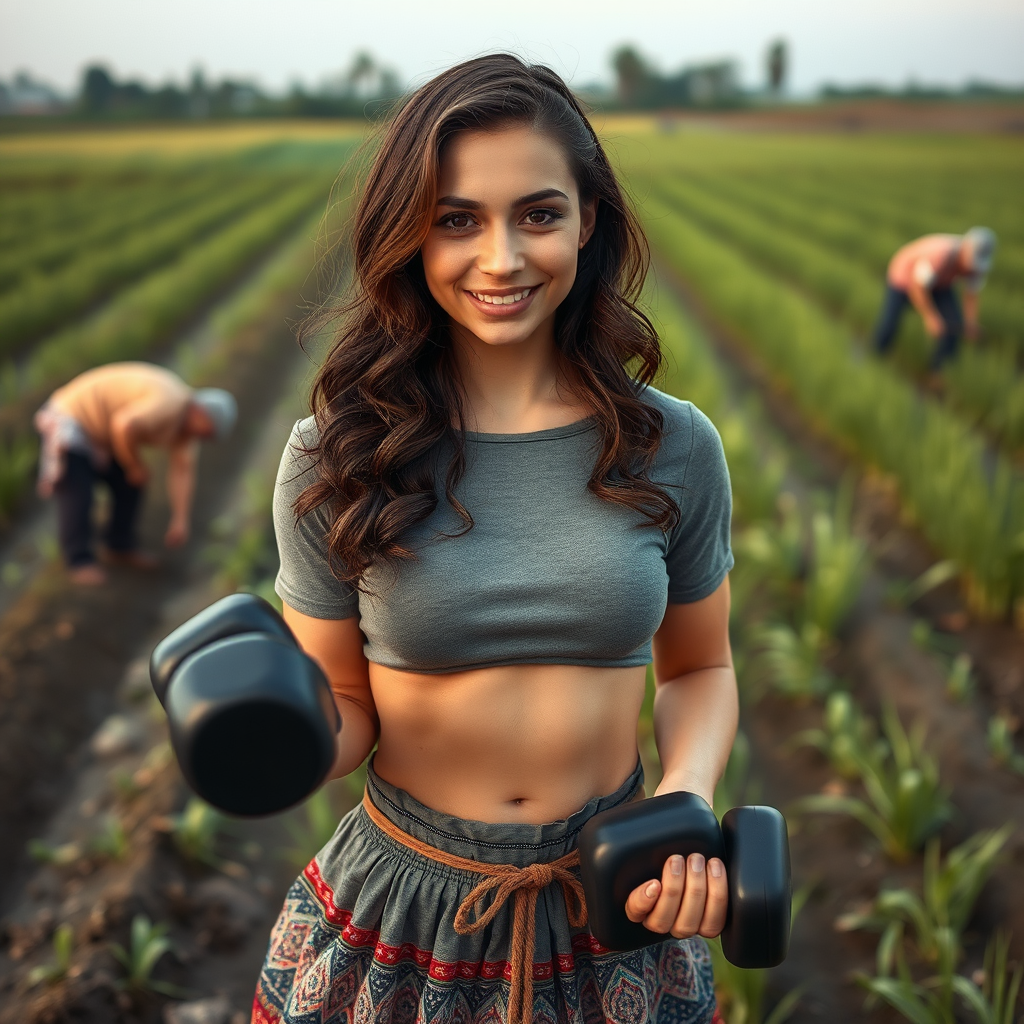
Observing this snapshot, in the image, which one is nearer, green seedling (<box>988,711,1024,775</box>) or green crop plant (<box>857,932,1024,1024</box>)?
green crop plant (<box>857,932,1024,1024</box>)

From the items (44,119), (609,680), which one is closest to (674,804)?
(609,680)

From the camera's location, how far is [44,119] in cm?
1888

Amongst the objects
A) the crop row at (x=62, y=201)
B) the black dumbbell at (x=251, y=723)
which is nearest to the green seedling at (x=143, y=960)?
the black dumbbell at (x=251, y=723)

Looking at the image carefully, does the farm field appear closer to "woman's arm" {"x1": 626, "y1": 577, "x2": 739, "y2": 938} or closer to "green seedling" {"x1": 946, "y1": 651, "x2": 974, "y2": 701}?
"green seedling" {"x1": 946, "y1": 651, "x2": 974, "y2": 701}

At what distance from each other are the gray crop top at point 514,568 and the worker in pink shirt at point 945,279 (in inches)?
236

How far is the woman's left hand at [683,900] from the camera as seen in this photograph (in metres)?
0.88

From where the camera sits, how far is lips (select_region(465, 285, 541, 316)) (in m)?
0.96

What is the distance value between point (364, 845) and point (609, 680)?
32 centimetres

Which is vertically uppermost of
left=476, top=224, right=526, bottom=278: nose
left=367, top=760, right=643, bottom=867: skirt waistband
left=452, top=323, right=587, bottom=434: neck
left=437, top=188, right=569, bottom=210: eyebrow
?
→ left=437, top=188, right=569, bottom=210: eyebrow

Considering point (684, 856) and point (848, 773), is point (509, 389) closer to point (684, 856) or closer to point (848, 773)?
point (684, 856)

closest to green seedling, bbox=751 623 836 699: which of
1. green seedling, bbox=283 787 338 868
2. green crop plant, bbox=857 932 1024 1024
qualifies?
green crop plant, bbox=857 932 1024 1024

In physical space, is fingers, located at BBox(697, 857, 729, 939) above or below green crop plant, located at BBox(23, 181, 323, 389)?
above

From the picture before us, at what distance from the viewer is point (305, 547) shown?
→ 99cm

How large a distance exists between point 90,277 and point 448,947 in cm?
898
